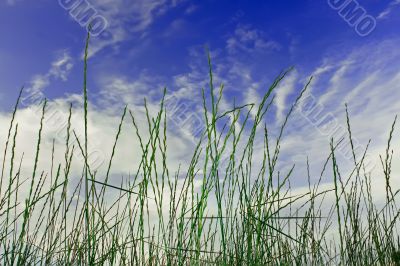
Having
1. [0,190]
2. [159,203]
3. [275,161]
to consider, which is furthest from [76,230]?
[275,161]

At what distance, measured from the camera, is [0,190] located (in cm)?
212

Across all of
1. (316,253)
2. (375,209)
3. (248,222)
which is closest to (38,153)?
(248,222)

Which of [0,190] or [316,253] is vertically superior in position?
[0,190]

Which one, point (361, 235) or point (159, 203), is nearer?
point (159, 203)

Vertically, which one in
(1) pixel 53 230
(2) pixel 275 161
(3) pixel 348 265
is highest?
(2) pixel 275 161

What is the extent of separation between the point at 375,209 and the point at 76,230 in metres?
1.88

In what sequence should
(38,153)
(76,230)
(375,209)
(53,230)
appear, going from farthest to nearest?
(375,209) → (53,230) → (76,230) → (38,153)

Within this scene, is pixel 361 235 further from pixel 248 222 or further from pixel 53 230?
pixel 53 230

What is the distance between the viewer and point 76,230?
7.66 ft

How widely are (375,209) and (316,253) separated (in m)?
0.48

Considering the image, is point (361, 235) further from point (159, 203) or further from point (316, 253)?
point (159, 203)

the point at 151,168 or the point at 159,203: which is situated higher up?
the point at 151,168

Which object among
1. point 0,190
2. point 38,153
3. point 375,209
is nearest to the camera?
point 38,153

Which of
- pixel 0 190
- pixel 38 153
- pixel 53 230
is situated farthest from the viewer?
pixel 53 230
